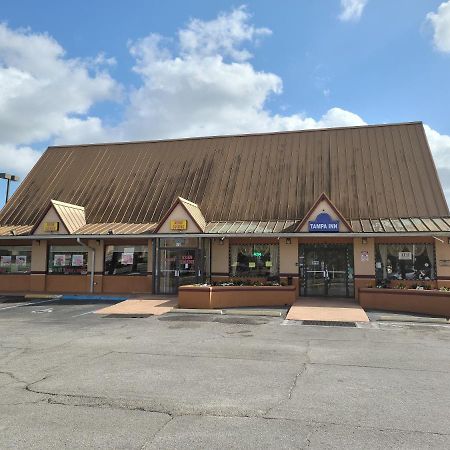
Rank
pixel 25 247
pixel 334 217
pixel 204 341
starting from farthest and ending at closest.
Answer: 1. pixel 25 247
2. pixel 334 217
3. pixel 204 341

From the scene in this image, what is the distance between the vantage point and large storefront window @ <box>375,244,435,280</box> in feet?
58.9

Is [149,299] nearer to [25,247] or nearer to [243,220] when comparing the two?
[243,220]

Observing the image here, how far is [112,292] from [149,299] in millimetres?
3304

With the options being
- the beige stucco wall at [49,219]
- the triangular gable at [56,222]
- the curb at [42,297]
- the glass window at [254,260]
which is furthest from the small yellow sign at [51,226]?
the glass window at [254,260]

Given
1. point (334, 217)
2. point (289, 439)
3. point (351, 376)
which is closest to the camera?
point (289, 439)

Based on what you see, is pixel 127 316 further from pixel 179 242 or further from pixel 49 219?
pixel 49 219

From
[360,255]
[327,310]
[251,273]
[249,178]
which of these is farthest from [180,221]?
[360,255]

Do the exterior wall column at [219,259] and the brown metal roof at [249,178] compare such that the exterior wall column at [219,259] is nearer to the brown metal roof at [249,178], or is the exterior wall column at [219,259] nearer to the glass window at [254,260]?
the glass window at [254,260]

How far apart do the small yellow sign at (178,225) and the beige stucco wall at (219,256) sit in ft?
5.58

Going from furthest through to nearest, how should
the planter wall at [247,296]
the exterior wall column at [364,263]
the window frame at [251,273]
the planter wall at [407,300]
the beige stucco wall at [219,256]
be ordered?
1. the beige stucco wall at [219,256]
2. the window frame at [251,273]
3. the exterior wall column at [364,263]
4. the planter wall at [247,296]
5. the planter wall at [407,300]

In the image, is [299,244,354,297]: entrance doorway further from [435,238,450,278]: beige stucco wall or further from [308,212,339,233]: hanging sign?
[435,238,450,278]: beige stucco wall

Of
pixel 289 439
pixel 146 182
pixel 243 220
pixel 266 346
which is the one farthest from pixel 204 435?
pixel 146 182

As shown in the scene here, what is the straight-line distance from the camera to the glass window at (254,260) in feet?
64.2

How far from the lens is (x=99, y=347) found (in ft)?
31.9
